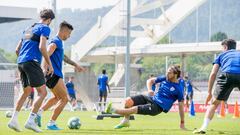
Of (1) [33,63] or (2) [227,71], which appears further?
(2) [227,71]

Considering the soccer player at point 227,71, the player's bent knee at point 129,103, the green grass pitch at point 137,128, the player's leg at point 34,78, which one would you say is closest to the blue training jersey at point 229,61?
the soccer player at point 227,71

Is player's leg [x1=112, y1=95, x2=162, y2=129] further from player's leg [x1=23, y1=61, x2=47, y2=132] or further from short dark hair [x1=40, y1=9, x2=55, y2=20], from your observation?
short dark hair [x1=40, y1=9, x2=55, y2=20]

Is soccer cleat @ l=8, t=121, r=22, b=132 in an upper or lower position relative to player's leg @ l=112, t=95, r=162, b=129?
lower

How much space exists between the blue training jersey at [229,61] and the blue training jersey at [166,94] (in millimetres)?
1714

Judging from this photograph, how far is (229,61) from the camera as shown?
12.6m

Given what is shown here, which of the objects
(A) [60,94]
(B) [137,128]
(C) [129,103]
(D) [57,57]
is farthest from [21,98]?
(B) [137,128]

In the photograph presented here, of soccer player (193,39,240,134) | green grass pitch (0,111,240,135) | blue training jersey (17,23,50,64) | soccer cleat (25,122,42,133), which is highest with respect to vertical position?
blue training jersey (17,23,50,64)

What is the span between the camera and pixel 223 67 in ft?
41.6

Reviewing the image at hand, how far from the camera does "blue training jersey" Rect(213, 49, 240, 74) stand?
12.6m

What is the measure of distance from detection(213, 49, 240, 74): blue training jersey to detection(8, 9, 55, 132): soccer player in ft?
9.96

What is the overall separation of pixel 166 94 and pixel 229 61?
197 cm

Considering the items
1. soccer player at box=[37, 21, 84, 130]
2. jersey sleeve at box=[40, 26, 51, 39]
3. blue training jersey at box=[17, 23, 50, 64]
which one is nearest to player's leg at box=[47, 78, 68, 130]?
soccer player at box=[37, 21, 84, 130]

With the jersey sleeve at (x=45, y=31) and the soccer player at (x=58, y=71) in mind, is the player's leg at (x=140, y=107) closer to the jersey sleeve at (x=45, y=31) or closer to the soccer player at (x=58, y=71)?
the soccer player at (x=58, y=71)

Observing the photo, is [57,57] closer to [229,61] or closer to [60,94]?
[60,94]
